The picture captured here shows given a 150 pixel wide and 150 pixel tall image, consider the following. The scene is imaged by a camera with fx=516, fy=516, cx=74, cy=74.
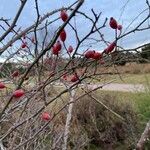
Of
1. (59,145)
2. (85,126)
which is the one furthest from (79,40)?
(85,126)

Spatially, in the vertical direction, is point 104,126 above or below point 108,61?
below

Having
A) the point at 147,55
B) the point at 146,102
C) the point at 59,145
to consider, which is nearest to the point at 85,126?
the point at 146,102

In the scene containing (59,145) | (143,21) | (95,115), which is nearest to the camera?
(143,21)

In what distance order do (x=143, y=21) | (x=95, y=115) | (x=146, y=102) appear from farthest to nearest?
1. (x=95, y=115)
2. (x=146, y=102)
3. (x=143, y=21)

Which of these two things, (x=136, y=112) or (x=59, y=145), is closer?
(x=59, y=145)

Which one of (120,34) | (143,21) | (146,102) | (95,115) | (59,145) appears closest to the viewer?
(143,21)

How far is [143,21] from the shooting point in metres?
1.92

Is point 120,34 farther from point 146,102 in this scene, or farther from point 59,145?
point 146,102

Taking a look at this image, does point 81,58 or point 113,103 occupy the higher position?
point 81,58

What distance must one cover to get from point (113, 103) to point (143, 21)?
7.29 meters

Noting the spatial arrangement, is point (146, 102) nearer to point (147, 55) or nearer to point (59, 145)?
point (59, 145)

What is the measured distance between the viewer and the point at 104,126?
28.8 ft

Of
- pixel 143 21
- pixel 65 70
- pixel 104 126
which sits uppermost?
pixel 143 21

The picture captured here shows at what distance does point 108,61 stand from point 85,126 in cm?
651
